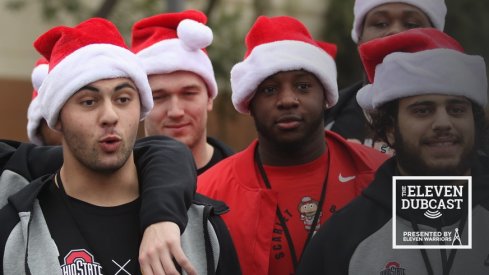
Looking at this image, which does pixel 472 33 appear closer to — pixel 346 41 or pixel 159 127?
pixel 159 127

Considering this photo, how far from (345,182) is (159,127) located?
1420 mm

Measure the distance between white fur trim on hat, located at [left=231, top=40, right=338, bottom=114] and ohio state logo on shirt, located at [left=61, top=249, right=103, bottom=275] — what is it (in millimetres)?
1107

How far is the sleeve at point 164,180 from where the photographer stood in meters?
3.44

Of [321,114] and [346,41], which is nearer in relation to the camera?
[321,114]

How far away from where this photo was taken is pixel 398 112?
303 cm

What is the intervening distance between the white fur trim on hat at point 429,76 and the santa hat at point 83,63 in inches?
33.9

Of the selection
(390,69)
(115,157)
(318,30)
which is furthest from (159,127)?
(318,30)

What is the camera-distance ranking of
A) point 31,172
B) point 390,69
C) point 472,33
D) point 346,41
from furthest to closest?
1. point 346,41
2. point 31,172
3. point 390,69
4. point 472,33

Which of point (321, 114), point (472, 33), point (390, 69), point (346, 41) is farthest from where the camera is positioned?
point (346, 41)

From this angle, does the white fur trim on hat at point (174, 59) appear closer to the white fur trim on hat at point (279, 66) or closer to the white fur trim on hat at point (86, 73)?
the white fur trim on hat at point (279, 66)

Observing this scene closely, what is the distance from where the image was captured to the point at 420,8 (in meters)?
3.67

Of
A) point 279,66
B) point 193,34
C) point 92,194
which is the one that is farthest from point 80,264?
point 193,34
